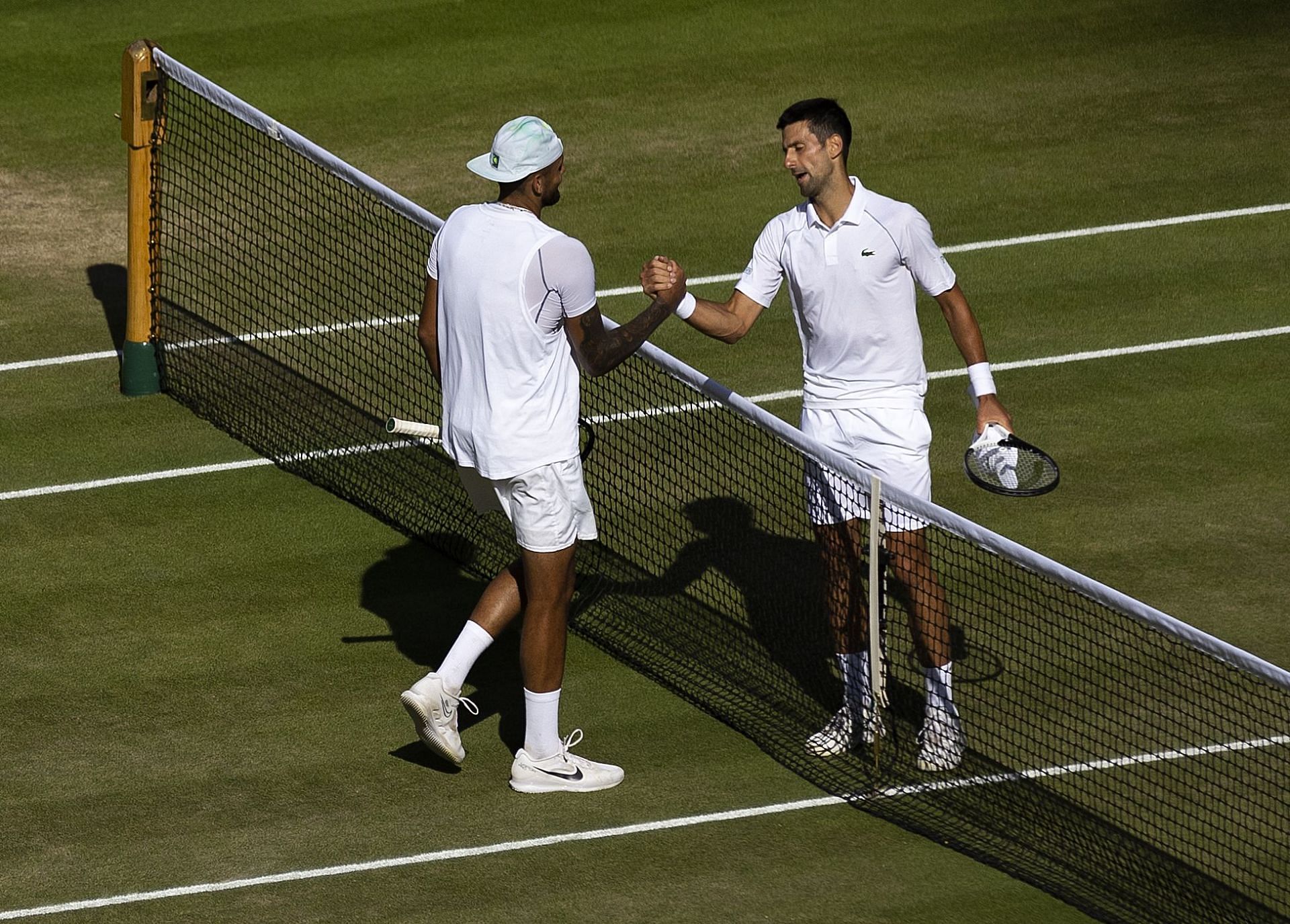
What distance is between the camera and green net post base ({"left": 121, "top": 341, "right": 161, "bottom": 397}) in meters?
12.2

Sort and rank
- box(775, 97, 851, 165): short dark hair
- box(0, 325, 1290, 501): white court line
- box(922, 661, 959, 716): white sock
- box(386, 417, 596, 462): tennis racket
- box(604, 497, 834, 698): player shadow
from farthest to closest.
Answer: box(0, 325, 1290, 501): white court line < box(604, 497, 834, 698): player shadow < box(386, 417, 596, 462): tennis racket < box(922, 661, 959, 716): white sock < box(775, 97, 851, 165): short dark hair

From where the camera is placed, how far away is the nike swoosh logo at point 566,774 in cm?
834

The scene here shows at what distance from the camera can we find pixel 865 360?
8383mm

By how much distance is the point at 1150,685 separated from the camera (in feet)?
29.6

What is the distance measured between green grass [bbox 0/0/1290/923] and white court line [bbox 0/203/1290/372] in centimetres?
12

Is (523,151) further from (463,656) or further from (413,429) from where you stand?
Result: (463,656)

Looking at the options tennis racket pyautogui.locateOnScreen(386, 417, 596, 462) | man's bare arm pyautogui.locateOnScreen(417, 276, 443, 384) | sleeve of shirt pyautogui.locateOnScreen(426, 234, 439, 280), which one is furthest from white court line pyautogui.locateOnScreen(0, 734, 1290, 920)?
sleeve of shirt pyautogui.locateOnScreen(426, 234, 439, 280)

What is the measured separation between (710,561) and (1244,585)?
8.83ft

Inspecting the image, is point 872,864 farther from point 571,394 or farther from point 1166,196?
point 1166,196

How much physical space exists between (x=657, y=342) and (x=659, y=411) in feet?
6.05

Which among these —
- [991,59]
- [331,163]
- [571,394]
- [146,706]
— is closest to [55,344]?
[331,163]

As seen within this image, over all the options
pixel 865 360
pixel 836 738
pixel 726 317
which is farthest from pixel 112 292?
pixel 836 738

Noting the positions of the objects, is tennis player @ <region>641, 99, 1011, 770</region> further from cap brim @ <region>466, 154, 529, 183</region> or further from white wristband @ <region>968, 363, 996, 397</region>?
cap brim @ <region>466, 154, 529, 183</region>

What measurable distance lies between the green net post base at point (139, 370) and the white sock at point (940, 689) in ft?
19.5
